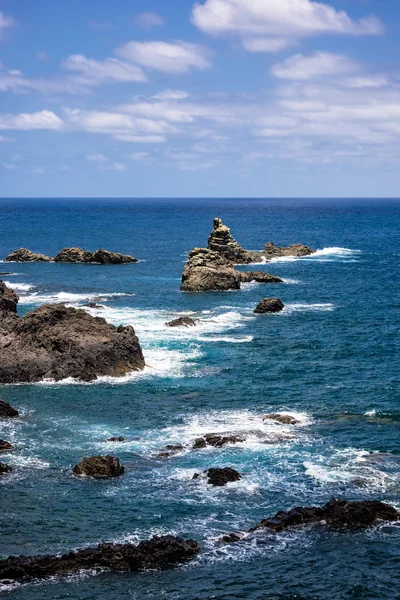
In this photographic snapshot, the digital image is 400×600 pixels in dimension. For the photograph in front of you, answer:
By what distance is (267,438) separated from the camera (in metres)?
52.6

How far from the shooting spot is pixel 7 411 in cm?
5662

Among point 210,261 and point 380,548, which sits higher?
point 210,261

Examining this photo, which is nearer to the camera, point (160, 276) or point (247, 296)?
point (247, 296)

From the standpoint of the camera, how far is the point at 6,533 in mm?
39625

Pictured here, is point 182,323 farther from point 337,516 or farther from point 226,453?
point 337,516

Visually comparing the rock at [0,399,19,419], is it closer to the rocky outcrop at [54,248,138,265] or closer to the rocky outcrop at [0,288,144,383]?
the rocky outcrop at [0,288,144,383]

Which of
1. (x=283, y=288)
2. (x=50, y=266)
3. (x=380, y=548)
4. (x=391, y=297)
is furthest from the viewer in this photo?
(x=50, y=266)

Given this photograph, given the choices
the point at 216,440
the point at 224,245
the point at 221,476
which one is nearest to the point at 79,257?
the point at 224,245

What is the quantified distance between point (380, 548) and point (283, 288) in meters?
81.2

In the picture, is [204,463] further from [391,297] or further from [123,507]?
[391,297]

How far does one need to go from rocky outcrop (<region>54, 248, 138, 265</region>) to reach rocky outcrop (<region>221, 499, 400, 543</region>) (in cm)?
11415

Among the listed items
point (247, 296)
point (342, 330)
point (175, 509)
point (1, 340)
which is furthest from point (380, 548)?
point (247, 296)

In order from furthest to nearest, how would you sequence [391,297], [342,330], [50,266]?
[50,266] < [391,297] < [342,330]

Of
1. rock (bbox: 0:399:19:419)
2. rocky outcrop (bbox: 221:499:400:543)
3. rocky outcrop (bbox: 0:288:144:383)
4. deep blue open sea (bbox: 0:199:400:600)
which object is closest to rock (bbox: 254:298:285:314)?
deep blue open sea (bbox: 0:199:400:600)
